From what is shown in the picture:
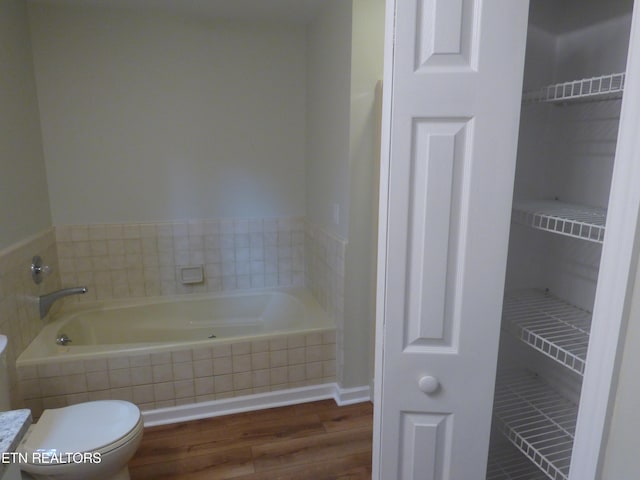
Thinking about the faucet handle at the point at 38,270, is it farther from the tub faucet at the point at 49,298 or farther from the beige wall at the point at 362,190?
the beige wall at the point at 362,190

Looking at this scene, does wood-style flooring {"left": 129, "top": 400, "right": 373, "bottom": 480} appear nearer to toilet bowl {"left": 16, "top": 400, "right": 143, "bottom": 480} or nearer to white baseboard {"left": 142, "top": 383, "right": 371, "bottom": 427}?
white baseboard {"left": 142, "top": 383, "right": 371, "bottom": 427}

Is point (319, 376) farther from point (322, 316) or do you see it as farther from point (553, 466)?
point (553, 466)

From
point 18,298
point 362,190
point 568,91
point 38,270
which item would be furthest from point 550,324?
point 38,270

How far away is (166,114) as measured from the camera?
9.61 ft

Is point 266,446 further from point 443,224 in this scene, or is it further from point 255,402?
point 443,224

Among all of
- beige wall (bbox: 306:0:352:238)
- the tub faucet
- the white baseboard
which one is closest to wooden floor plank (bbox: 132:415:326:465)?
the white baseboard

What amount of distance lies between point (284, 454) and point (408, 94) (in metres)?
1.90

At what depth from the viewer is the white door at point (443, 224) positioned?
1.03 meters

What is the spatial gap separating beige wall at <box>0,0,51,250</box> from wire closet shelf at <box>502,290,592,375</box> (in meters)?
2.35

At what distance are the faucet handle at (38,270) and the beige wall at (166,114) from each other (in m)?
0.44

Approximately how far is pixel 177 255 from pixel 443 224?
8.00ft

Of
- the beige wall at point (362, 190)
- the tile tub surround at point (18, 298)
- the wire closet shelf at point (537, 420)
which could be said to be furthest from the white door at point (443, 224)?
the tile tub surround at point (18, 298)

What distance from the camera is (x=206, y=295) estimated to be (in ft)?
10.5

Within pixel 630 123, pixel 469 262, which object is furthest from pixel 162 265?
pixel 630 123
